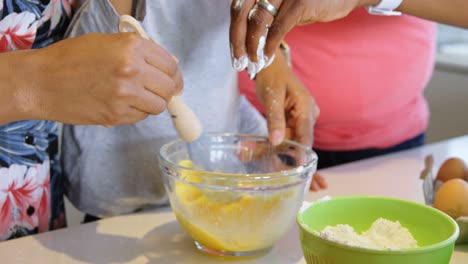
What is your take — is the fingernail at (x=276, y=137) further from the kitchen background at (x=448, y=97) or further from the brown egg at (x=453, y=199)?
the kitchen background at (x=448, y=97)

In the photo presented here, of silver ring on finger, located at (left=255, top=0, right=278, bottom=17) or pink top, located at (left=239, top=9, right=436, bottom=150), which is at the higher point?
silver ring on finger, located at (left=255, top=0, right=278, bottom=17)

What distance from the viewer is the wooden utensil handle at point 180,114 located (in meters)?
0.84

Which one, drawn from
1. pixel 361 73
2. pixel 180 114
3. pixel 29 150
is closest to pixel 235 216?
pixel 180 114

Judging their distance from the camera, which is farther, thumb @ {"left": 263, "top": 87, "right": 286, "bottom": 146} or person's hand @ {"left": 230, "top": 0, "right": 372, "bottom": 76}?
thumb @ {"left": 263, "top": 87, "right": 286, "bottom": 146}

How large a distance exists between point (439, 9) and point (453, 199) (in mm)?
411

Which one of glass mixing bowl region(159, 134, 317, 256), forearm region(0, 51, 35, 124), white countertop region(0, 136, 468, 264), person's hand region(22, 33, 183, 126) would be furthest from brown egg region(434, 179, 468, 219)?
forearm region(0, 51, 35, 124)

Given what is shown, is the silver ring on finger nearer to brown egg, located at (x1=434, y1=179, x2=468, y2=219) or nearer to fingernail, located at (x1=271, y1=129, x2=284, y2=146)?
fingernail, located at (x1=271, y1=129, x2=284, y2=146)

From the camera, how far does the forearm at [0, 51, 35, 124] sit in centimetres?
78

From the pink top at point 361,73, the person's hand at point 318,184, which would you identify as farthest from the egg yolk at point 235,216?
the pink top at point 361,73

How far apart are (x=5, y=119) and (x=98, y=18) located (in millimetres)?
255

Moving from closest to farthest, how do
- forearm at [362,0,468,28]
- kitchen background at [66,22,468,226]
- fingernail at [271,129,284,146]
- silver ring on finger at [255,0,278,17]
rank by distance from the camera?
silver ring on finger at [255,0,278,17] < fingernail at [271,129,284,146] < forearm at [362,0,468,28] < kitchen background at [66,22,468,226]

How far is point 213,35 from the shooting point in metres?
1.10

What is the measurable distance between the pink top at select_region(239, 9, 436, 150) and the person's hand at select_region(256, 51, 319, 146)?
0.41 m

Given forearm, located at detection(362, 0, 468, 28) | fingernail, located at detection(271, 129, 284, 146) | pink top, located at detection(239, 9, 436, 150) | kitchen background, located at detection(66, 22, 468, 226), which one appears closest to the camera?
fingernail, located at detection(271, 129, 284, 146)
